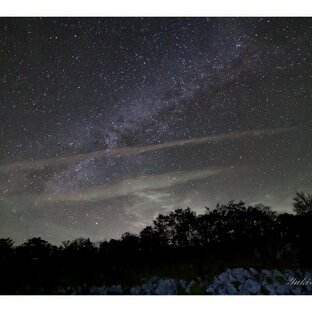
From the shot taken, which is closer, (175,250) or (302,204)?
(302,204)
